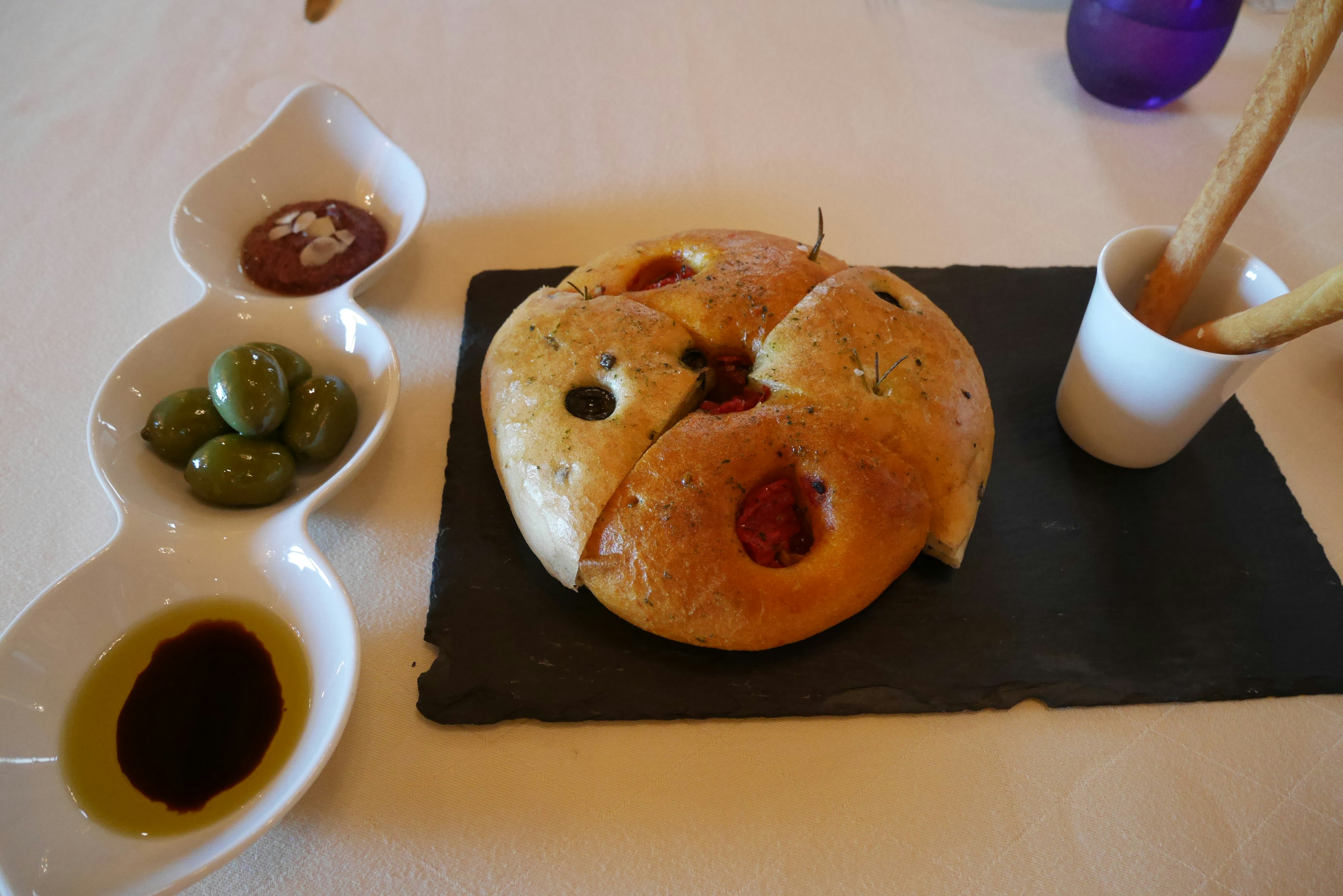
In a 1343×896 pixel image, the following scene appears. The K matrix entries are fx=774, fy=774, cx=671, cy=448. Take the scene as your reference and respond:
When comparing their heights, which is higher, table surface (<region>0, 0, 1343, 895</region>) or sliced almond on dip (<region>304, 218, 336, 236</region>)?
sliced almond on dip (<region>304, 218, 336, 236</region>)

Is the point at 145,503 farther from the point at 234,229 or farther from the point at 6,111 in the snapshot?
the point at 6,111

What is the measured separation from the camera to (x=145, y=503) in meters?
1.76

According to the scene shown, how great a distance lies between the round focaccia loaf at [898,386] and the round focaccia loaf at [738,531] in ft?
0.17

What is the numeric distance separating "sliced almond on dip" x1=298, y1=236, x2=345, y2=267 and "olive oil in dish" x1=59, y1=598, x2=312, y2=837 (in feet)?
3.60

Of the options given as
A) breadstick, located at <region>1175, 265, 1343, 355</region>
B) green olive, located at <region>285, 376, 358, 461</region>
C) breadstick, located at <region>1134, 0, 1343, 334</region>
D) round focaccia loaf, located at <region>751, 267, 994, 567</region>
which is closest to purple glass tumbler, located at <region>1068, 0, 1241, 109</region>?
breadstick, located at <region>1134, 0, 1343, 334</region>

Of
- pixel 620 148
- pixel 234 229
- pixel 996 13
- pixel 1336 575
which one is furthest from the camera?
pixel 996 13

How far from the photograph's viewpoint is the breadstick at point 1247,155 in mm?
1521

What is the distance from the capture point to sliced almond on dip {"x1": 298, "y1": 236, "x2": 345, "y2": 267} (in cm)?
233

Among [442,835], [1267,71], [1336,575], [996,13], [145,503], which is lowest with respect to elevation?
[442,835]

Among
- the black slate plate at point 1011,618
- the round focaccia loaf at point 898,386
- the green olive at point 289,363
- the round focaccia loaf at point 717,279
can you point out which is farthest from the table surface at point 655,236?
the round focaccia loaf at point 717,279

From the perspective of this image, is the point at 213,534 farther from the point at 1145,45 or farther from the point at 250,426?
the point at 1145,45

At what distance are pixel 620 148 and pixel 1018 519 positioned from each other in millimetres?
2095

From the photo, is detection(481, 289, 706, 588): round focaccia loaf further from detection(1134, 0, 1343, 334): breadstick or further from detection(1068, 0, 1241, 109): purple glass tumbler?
detection(1068, 0, 1241, 109): purple glass tumbler

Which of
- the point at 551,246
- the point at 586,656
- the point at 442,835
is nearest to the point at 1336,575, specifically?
the point at 586,656
